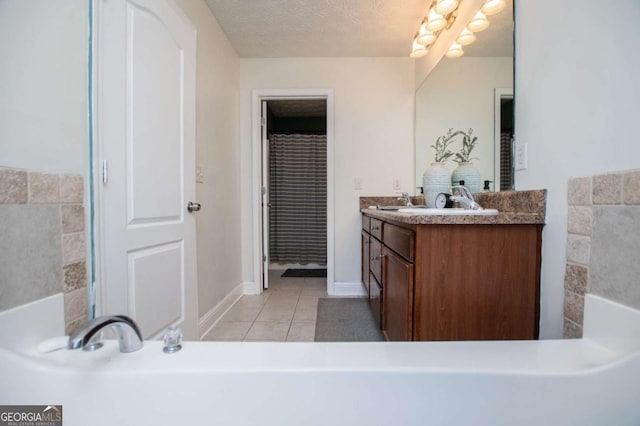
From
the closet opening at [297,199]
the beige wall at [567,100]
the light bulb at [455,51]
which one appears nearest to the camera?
the beige wall at [567,100]

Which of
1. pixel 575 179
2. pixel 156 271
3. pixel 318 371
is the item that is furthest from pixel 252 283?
pixel 575 179

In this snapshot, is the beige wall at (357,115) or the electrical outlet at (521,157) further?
the beige wall at (357,115)

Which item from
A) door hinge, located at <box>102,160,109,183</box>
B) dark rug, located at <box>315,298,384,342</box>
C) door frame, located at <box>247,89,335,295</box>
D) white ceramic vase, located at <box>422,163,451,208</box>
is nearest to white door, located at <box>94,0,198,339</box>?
door hinge, located at <box>102,160,109,183</box>

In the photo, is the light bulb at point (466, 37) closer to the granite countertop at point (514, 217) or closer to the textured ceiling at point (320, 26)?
the textured ceiling at point (320, 26)

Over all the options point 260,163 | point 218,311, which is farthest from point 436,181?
point 218,311

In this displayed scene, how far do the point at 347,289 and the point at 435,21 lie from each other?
2315 mm

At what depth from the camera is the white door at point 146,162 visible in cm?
99

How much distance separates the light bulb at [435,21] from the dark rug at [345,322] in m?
2.10

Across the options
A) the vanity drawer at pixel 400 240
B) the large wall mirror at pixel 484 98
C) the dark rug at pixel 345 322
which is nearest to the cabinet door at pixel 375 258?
the vanity drawer at pixel 400 240

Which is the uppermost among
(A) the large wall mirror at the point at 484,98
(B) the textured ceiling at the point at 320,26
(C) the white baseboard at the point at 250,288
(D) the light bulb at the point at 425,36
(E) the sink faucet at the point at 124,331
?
(B) the textured ceiling at the point at 320,26

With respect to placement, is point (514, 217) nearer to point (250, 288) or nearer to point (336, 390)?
point (336, 390)

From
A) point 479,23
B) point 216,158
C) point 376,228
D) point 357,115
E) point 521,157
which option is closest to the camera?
point 521,157

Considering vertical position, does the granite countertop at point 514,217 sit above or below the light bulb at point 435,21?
below

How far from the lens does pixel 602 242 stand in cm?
73
